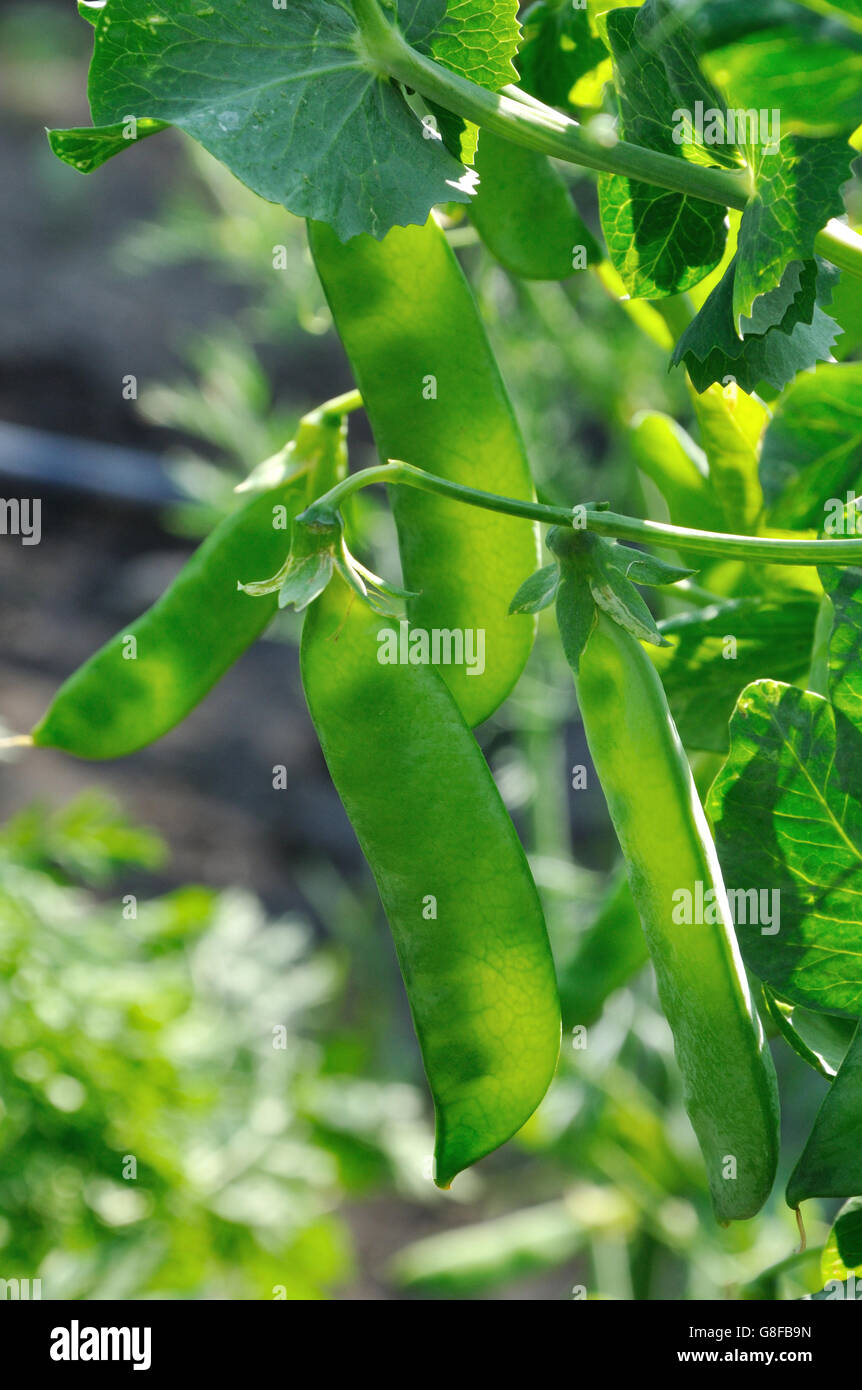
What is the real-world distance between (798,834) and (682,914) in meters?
0.05

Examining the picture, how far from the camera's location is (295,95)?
37 centimetres

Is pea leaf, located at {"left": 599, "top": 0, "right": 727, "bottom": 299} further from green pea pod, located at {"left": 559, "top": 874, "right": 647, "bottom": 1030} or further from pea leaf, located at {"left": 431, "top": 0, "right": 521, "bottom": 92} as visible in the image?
green pea pod, located at {"left": 559, "top": 874, "right": 647, "bottom": 1030}

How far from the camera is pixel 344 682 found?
0.39 metres

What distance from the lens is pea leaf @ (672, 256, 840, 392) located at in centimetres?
36

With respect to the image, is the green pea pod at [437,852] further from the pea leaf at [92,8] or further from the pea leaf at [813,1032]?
the pea leaf at [92,8]

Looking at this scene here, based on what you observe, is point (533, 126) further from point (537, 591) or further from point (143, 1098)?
point (143, 1098)

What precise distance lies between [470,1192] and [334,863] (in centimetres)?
63

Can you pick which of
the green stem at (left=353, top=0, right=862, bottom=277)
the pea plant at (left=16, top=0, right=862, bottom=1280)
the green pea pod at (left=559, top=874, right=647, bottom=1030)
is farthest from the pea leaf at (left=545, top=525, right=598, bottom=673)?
the green pea pod at (left=559, top=874, right=647, bottom=1030)

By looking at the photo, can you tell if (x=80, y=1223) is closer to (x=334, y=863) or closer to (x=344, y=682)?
(x=344, y=682)

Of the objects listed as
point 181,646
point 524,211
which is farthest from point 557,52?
point 181,646

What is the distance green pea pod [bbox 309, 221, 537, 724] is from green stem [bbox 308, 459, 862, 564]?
83 millimetres

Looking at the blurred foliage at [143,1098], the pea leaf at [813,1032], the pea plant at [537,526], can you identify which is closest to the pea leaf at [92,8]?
the pea plant at [537,526]

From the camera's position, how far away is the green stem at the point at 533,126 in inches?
13.0

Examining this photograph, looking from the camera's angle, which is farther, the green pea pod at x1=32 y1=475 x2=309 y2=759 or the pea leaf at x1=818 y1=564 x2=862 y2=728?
the green pea pod at x1=32 y1=475 x2=309 y2=759
